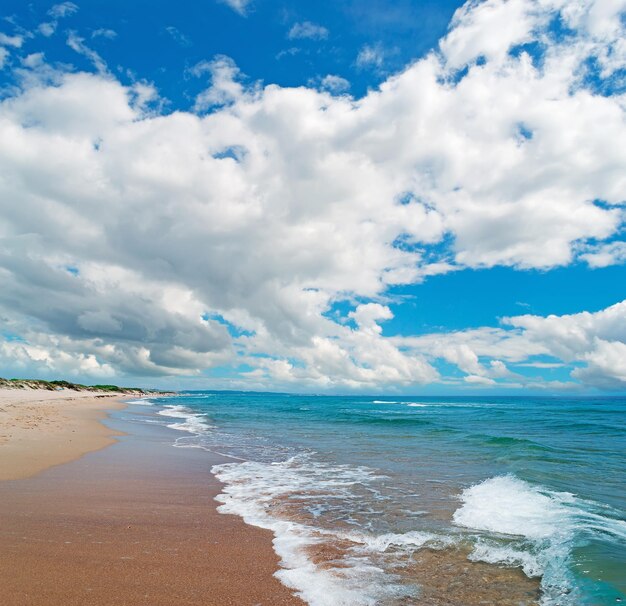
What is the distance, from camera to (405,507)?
9.80 metres

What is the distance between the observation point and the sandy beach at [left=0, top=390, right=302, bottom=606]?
5.05 metres

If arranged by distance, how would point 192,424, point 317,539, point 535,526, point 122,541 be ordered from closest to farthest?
point 122,541 < point 317,539 < point 535,526 < point 192,424

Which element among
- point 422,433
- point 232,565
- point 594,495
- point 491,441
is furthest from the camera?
point 422,433

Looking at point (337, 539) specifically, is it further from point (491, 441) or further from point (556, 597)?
point (491, 441)

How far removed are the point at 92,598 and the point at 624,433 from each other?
3312cm

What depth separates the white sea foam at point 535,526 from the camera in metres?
6.49

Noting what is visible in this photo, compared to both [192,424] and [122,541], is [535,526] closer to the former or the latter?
[122,541]

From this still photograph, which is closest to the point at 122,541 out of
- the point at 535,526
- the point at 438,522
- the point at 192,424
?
the point at 438,522

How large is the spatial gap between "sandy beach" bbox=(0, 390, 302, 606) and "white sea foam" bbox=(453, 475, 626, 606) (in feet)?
12.1

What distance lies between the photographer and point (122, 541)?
668 cm

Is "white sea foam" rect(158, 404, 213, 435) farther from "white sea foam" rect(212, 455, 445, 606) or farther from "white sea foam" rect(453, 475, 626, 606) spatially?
"white sea foam" rect(453, 475, 626, 606)

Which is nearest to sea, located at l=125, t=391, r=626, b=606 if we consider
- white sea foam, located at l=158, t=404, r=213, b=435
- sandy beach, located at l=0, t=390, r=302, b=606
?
sandy beach, located at l=0, t=390, r=302, b=606

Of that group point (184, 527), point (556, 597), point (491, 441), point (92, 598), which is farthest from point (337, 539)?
point (491, 441)

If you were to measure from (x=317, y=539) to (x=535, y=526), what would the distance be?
4.53 metres
